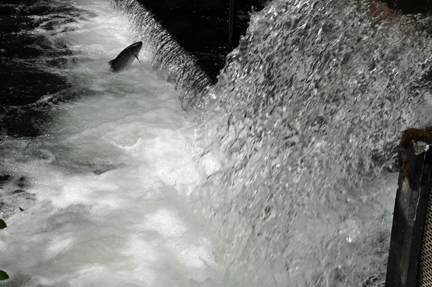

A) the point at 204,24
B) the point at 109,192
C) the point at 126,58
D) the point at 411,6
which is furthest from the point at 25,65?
the point at 411,6

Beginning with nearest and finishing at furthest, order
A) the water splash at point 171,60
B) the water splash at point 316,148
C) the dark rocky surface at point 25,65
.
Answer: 1. the water splash at point 316,148
2. the water splash at point 171,60
3. the dark rocky surface at point 25,65

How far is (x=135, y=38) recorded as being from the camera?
20.3 feet

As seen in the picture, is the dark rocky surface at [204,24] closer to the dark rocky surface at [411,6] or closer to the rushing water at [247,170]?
the rushing water at [247,170]

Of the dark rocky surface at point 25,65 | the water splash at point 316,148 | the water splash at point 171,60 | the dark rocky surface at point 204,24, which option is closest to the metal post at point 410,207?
the water splash at point 316,148

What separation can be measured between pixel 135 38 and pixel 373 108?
4.33 m

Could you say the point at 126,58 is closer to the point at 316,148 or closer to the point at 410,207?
the point at 316,148

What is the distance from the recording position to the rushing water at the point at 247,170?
8.31 feet

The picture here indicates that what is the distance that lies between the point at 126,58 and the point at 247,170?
281 cm

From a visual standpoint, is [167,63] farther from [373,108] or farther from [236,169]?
[373,108]

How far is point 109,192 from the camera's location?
11.8 feet

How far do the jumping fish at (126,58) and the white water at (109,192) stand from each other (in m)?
0.11

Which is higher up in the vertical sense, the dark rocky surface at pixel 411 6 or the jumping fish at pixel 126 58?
the dark rocky surface at pixel 411 6

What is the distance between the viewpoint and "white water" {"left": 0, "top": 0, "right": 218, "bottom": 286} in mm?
2943

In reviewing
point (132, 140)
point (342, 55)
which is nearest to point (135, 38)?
point (132, 140)
